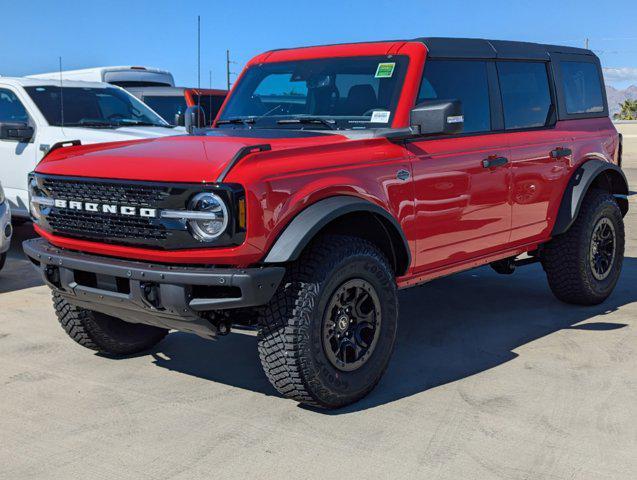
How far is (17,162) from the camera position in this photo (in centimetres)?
891

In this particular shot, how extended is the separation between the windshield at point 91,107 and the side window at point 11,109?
19cm

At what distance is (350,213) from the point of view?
4.29 m

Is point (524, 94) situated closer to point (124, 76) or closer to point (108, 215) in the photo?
point (108, 215)

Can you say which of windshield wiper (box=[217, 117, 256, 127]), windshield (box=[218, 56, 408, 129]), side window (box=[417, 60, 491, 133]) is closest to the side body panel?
side window (box=[417, 60, 491, 133])

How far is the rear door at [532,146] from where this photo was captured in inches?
216

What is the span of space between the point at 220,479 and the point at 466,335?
8.70 ft

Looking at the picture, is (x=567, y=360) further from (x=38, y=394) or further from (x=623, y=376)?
(x=38, y=394)

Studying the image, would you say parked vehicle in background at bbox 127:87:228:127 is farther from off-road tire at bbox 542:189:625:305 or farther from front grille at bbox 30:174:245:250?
front grille at bbox 30:174:245:250

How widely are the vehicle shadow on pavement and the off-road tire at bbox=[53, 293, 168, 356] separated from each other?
19 centimetres

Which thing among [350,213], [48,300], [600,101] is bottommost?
[48,300]

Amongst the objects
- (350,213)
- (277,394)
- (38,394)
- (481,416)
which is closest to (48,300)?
(38,394)

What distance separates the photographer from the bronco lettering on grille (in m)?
3.90

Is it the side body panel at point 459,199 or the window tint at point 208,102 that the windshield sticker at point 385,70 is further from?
the window tint at point 208,102

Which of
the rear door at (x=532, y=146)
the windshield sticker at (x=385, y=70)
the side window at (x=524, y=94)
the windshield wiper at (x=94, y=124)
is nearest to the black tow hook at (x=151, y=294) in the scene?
the windshield sticker at (x=385, y=70)
